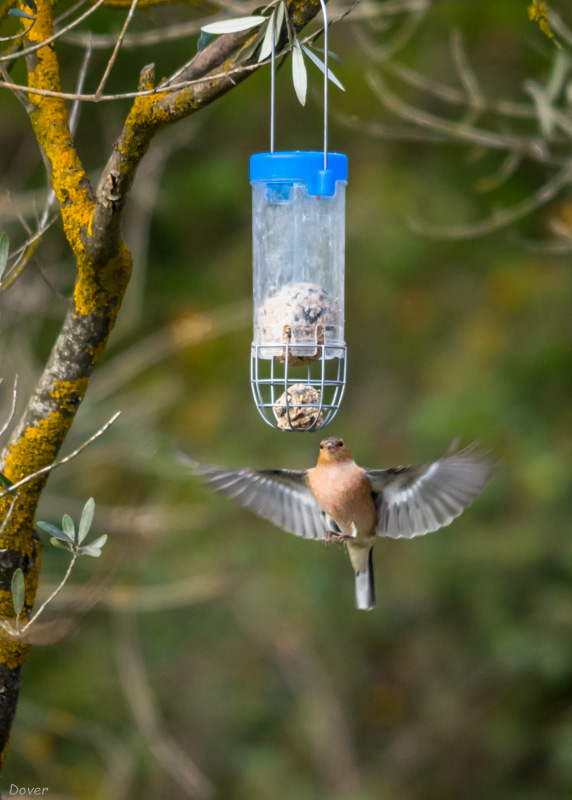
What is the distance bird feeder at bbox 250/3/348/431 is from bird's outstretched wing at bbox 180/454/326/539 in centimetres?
107

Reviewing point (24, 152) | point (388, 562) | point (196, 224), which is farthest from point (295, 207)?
point (196, 224)

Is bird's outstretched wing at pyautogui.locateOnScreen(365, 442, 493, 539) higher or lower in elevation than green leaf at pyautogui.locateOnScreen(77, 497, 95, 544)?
higher

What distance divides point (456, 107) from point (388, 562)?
10.6 feet

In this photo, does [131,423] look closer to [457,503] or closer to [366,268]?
[457,503]

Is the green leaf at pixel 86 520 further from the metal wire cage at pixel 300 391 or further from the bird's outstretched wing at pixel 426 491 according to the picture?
the bird's outstretched wing at pixel 426 491

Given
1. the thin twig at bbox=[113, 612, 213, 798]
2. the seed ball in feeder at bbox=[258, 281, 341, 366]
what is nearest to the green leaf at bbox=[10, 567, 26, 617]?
the seed ball in feeder at bbox=[258, 281, 341, 366]

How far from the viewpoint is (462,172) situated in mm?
7516

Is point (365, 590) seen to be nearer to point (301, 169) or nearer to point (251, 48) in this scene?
point (301, 169)

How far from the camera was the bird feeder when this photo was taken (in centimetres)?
270

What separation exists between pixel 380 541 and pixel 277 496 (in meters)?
2.90

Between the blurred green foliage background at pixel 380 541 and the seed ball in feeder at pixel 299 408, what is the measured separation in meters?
3.46

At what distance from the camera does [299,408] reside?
8.86ft

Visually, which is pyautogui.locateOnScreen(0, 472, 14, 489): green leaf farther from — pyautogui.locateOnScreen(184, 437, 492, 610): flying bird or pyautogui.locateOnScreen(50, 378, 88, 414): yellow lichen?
pyautogui.locateOnScreen(184, 437, 492, 610): flying bird

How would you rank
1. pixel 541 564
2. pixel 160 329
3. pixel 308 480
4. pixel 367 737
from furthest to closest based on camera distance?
pixel 160 329
pixel 367 737
pixel 541 564
pixel 308 480
